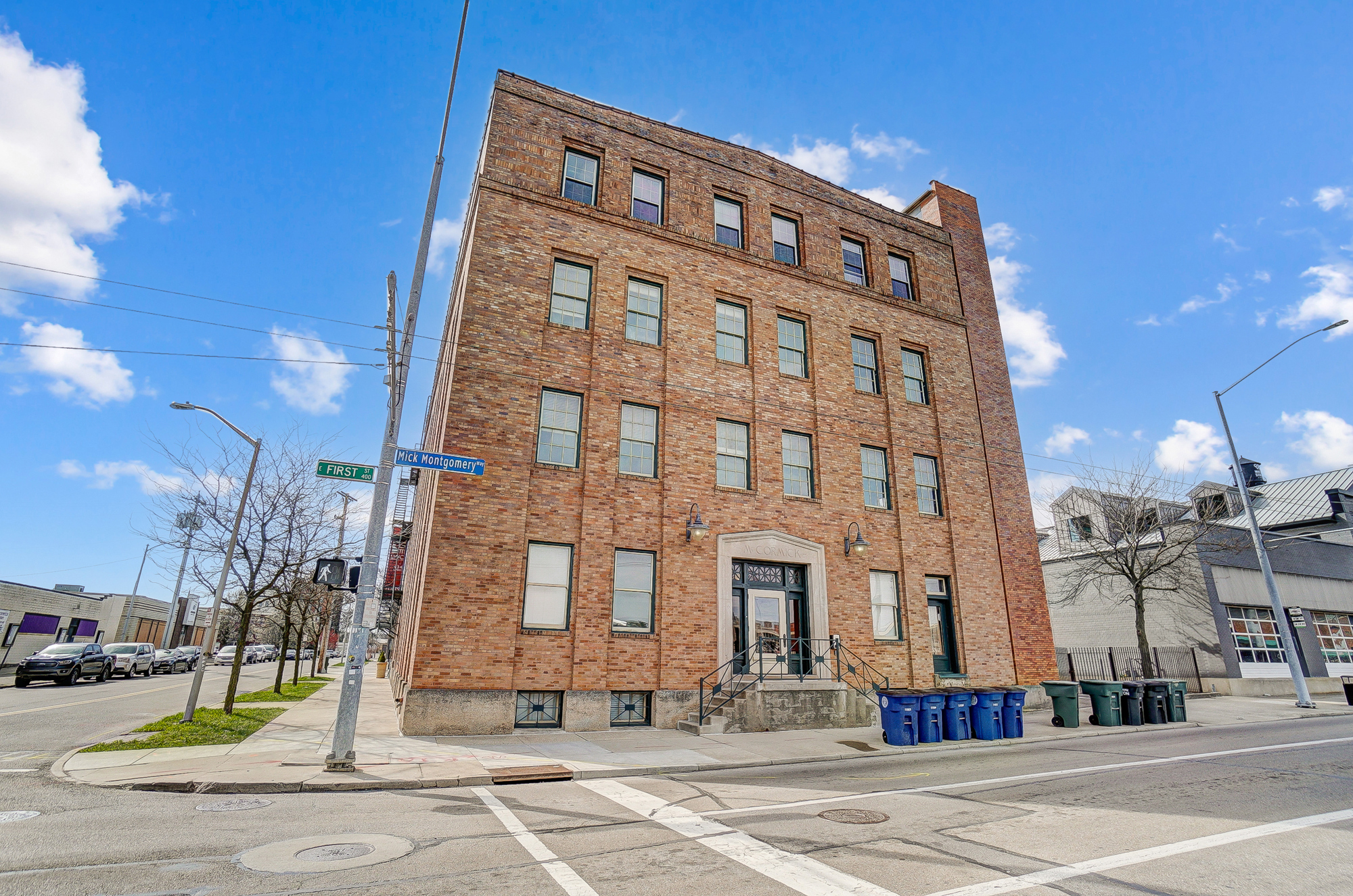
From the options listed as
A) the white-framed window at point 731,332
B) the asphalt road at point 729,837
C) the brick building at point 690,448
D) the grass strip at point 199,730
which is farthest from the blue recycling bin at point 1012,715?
the grass strip at point 199,730

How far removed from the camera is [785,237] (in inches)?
803

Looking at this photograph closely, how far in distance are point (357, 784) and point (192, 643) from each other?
8691 cm

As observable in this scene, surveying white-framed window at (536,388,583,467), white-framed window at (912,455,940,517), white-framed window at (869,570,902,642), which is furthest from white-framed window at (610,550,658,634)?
white-framed window at (912,455,940,517)

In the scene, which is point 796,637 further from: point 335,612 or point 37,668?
point 335,612

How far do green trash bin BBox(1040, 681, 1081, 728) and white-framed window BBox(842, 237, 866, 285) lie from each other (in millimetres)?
12646

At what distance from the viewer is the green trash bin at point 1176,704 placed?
53.4 ft

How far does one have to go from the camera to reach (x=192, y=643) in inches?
2987

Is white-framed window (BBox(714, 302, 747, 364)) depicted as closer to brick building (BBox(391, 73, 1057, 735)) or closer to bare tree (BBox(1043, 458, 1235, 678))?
brick building (BBox(391, 73, 1057, 735))

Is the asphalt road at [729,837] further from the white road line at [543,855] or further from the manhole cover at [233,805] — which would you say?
the manhole cover at [233,805]

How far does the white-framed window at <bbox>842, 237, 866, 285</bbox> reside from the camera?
69.8 ft

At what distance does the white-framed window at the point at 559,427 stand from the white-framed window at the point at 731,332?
175 inches

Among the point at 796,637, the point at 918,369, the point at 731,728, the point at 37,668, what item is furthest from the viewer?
the point at 37,668

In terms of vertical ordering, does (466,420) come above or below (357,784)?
above

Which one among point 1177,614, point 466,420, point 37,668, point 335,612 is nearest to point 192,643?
point 335,612
